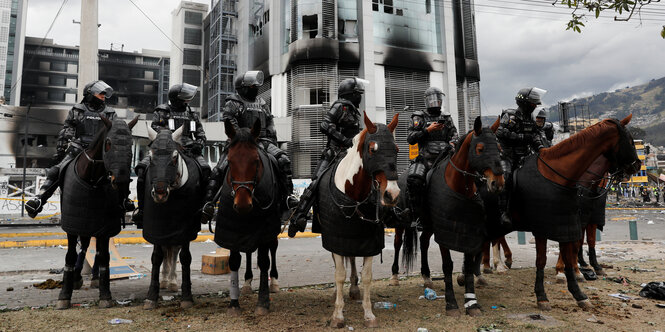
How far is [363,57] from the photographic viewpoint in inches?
1122

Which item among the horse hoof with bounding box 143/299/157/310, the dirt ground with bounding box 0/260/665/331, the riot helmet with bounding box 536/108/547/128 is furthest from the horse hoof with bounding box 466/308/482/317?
the horse hoof with bounding box 143/299/157/310

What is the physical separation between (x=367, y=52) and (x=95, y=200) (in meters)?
25.2

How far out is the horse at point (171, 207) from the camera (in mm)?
5098

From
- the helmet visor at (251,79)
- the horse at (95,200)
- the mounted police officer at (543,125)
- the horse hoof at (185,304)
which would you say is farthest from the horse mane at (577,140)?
the horse at (95,200)

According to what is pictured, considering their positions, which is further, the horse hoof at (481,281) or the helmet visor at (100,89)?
the horse hoof at (481,281)

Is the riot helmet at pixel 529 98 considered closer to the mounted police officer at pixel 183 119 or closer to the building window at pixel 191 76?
the mounted police officer at pixel 183 119

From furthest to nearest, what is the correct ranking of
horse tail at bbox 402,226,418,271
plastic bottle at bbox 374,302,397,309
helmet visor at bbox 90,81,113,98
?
horse tail at bbox 402,226,418,271 < helmet visor at bbox 90,81,113,98 < plastic bottle at bbox 374,302,397,309

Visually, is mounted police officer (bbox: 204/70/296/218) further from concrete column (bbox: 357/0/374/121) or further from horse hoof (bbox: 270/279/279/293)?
concrete column (bbox: 357/0/374/121)

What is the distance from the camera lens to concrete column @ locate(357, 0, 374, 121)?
92.8 ft

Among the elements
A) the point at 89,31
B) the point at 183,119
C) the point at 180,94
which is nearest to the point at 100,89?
the point at 180,94

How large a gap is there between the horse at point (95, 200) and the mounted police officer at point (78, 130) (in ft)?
1.06

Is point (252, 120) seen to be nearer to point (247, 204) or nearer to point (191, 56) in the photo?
point (247, 204)

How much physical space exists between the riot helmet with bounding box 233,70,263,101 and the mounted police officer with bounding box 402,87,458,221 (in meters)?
2.66

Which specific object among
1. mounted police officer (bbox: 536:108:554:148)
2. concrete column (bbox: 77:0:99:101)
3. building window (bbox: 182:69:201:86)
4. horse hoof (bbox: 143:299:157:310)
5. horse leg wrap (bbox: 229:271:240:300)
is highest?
building window (bbox: 182:69:201:86)
